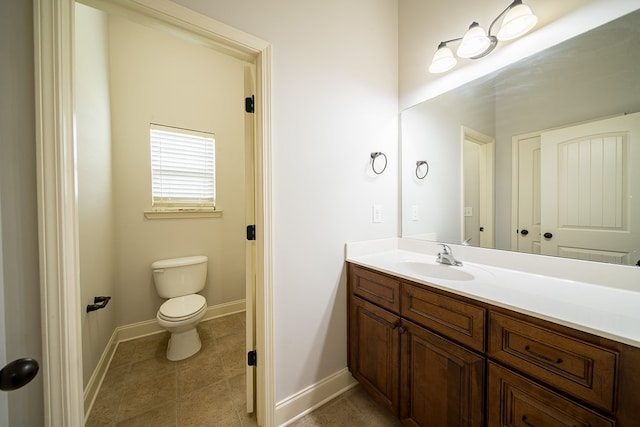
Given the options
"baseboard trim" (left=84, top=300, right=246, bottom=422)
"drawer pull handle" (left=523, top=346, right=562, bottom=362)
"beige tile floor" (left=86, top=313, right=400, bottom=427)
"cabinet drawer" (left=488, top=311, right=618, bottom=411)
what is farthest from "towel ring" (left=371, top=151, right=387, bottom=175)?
"baseboard trim" (left=84, top=300, right=246, bottom=422)

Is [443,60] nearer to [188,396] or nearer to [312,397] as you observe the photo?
[312,397]

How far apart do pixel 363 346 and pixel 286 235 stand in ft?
2.86

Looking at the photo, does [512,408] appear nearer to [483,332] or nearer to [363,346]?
[483,332]

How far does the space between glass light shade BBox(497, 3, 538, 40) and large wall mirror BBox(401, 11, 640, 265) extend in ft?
0.47

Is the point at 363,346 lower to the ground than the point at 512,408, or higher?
lower

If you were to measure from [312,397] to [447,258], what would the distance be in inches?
47.4

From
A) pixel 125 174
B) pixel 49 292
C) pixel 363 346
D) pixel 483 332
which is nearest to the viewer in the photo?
pixel 49 292

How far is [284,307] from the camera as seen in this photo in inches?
48.5

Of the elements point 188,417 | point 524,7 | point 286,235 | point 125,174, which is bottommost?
point 188,417

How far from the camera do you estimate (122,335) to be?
1972mm

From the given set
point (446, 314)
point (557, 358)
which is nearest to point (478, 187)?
point (446, 314)

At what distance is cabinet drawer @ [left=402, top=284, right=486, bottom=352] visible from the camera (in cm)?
84

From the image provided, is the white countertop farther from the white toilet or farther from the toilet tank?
the toilet tank

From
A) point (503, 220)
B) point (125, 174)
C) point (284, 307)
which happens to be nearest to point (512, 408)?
point (503, 220)
